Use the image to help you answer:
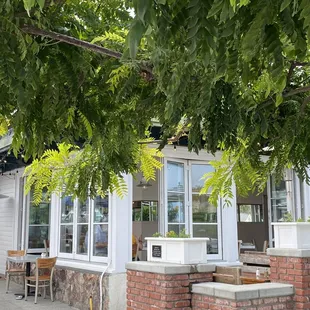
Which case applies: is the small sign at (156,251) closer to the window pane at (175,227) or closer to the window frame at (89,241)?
the window frame at (89,241)

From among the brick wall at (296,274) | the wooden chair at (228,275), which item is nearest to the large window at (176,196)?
the wooden chair at (228,275)

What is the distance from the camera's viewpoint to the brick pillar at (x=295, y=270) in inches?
201

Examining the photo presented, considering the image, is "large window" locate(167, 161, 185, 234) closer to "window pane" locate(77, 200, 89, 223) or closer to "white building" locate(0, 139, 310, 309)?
"white building" locate(0, 139, 310, 309)

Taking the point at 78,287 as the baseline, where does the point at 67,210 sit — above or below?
above

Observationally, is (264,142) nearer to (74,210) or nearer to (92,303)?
(92,303)

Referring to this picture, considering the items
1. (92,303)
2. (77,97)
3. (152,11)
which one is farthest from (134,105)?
(92,303)

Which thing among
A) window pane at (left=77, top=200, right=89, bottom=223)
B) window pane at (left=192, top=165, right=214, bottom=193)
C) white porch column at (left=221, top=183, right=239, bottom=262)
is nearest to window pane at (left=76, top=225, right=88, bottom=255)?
window pane at (left=77, top=200, right=89, bottom=223)

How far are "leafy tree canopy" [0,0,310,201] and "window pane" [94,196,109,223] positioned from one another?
436 cm

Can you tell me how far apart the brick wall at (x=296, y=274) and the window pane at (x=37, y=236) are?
8.55m

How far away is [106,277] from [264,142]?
5.11 metres

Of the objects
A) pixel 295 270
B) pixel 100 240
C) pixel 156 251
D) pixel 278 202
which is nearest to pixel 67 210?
pixel 100 240

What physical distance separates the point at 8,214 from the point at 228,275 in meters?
9.57

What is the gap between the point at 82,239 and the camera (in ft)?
30.7

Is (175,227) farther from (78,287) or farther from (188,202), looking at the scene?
(78,287)
